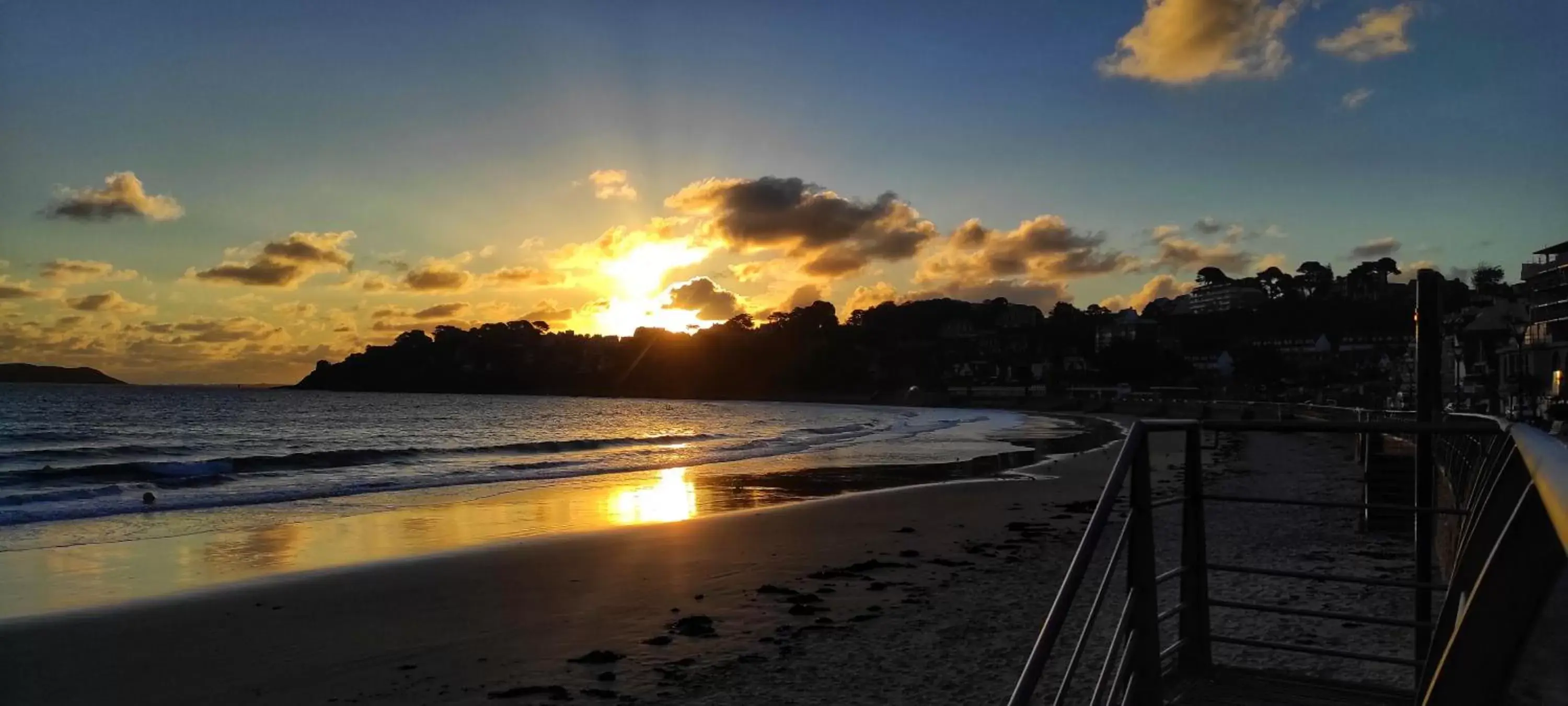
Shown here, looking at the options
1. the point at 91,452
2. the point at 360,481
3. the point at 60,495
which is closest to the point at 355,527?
the point at 360,481

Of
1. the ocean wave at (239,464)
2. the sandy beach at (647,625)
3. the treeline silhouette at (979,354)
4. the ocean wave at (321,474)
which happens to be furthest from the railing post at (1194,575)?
the treeline silhouette at (979,354)

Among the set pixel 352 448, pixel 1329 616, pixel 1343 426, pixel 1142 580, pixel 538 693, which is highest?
pixel 1343 426

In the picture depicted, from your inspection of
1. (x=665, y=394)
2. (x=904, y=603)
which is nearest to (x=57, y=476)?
(x=904, y=603)

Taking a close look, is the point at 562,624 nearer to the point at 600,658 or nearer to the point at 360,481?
the point at 600,658

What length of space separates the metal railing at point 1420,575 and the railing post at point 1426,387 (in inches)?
0.7

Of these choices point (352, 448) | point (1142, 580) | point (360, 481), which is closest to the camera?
point (1142, 580)

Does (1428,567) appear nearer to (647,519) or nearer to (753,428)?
(647,519)

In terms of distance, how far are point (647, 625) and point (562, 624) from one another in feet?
2.75

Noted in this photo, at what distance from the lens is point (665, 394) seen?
199 meters

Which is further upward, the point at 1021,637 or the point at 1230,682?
the point at 1230,682

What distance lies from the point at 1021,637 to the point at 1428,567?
3.82 m

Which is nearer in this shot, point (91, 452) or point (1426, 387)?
point (1426, 387)

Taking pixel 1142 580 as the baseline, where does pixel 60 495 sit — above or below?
below

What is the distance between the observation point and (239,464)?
3059 centimetres
